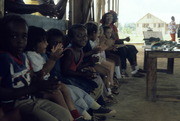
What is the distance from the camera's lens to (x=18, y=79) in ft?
5.81

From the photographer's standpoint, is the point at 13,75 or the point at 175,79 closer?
the point at 13,75

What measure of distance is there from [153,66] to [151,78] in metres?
0.19

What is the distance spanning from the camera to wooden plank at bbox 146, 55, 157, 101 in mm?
3992

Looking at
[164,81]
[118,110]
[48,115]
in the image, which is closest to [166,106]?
[118,110]

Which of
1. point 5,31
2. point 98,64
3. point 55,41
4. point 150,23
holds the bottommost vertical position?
point 98,64

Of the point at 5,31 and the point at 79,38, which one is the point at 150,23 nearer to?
the point at 79,38

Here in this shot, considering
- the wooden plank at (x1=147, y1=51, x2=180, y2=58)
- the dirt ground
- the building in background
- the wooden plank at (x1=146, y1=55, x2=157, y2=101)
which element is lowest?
the dirt ground

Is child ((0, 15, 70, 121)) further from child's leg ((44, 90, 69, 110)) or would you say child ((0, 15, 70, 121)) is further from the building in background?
the building in background

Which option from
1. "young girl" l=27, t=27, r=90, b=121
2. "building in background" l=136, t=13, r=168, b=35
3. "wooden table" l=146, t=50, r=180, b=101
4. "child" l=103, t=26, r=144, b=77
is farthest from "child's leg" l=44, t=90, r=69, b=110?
"building in background" l=136, t=13, r=168, b=35

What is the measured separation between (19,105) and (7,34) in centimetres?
49

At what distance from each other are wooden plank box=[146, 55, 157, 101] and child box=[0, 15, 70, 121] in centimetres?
236

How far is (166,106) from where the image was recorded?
12.3 ft

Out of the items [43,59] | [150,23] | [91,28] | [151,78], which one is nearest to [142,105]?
[151,78]

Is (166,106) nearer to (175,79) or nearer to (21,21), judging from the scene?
(175,79)
